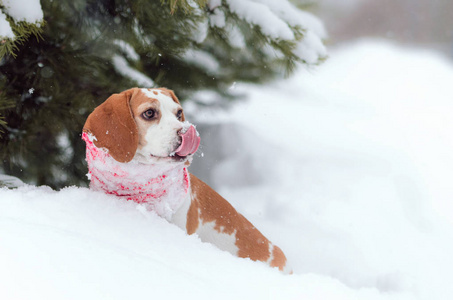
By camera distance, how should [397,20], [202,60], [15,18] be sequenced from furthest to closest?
[397,20] → [202,60] → [15,18]

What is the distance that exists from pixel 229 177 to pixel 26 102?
1920mm

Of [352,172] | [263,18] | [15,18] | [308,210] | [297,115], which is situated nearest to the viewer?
[15,18]

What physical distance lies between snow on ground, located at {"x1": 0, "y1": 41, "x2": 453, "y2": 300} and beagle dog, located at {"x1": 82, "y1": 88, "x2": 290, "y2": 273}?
0.11 m

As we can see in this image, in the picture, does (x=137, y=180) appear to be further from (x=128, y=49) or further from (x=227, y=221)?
(x=128, y=49)

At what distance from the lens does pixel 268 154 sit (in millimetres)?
3926

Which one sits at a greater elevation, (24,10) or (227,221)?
(24,10)

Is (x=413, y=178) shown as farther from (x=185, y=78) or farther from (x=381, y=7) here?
(x=381, y=7)

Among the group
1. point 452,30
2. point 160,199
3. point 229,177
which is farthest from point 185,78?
point 452,30

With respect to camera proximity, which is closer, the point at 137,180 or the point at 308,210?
the point at 137,180

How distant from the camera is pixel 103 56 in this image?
2.29m

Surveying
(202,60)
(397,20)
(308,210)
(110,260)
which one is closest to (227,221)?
(110,260)

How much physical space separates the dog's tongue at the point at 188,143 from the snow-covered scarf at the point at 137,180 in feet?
0.36

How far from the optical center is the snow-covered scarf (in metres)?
1.65

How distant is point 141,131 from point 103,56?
2.79 feet
